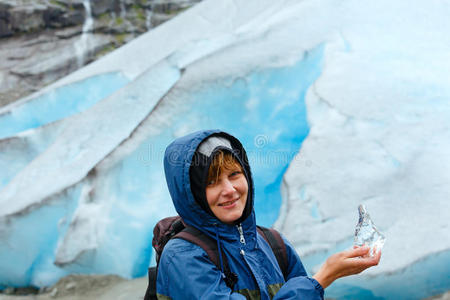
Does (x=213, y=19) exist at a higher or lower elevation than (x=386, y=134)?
higher

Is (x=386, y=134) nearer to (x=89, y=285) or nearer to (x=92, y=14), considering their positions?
(x=89, y=285)

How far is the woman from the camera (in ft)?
3.90

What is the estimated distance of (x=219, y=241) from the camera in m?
1.28

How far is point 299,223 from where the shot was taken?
3016 millimetres

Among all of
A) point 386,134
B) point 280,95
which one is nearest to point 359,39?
point 280,95

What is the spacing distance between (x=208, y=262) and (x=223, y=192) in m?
0.20

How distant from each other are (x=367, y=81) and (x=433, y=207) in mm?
1269

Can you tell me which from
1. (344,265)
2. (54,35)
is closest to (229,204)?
(344,265)

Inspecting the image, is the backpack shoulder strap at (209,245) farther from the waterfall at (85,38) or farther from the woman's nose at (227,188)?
the waterfall at (85,38)

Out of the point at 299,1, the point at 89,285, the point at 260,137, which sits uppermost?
the point at 299,1

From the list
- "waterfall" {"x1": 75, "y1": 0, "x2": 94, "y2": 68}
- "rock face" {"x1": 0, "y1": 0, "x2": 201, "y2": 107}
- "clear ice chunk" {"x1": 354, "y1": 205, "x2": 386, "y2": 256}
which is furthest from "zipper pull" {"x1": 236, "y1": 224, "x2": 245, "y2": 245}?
"waterfall" {"x1": 75, "y1": 0, "x2": 94, "y2": 68}

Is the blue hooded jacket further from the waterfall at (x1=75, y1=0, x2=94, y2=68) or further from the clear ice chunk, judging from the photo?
the waterfall at (x1=75, y1=0, x2=94, y2=68)

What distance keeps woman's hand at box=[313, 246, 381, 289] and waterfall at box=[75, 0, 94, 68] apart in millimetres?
13141

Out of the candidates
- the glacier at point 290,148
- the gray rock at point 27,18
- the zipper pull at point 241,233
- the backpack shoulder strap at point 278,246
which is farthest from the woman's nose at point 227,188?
the gray rock at point 27,18
